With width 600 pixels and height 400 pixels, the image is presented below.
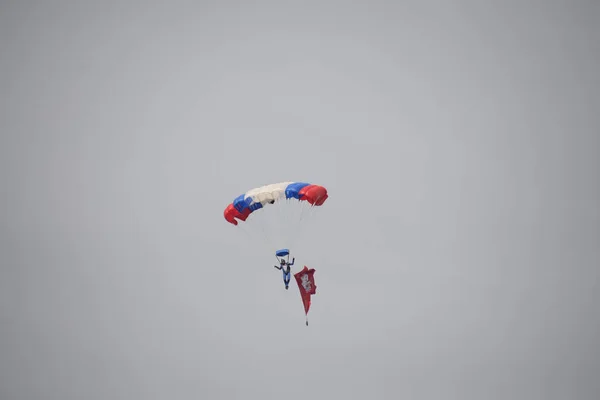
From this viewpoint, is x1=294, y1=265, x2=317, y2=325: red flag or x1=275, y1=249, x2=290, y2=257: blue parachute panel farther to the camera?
x1=294, y1=265, x2=317, y2=325: red flag

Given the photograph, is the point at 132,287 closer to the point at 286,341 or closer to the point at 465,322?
the point at 286,341

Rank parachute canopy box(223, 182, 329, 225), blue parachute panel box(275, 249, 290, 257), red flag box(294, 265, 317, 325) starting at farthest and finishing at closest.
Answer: red flag box(294, 265, 317, 325) < parachute canopy box(223, 182, 329, 225) < blue parachute panel box(275, 249, 290, 257)

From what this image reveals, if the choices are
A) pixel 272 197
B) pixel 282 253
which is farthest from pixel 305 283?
pixel 272 197

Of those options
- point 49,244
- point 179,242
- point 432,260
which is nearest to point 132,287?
point 179,242

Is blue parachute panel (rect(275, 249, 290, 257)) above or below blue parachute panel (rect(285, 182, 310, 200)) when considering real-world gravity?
below

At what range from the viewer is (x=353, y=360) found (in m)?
93.2

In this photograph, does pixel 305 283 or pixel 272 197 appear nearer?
pixel 272 197

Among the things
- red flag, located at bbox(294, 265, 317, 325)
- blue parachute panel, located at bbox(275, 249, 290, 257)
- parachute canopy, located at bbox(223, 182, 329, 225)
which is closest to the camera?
blue parachute panel, located at bbox(275, 249, 290, 257)

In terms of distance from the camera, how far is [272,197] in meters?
24.6

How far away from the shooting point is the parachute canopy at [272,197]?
23953 mm

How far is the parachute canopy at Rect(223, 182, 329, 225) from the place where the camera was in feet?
78.6

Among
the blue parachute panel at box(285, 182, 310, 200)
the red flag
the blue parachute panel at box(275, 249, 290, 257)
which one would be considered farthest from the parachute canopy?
the red flag

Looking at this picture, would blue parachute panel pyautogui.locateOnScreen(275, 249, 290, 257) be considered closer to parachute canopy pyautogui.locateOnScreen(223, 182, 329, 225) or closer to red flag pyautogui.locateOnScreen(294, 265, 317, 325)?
parachute canopy pyautogui.locateOnScreen(223, 182, 329, 225)

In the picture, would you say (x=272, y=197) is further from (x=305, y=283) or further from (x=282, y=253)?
(x=305, y=283)
